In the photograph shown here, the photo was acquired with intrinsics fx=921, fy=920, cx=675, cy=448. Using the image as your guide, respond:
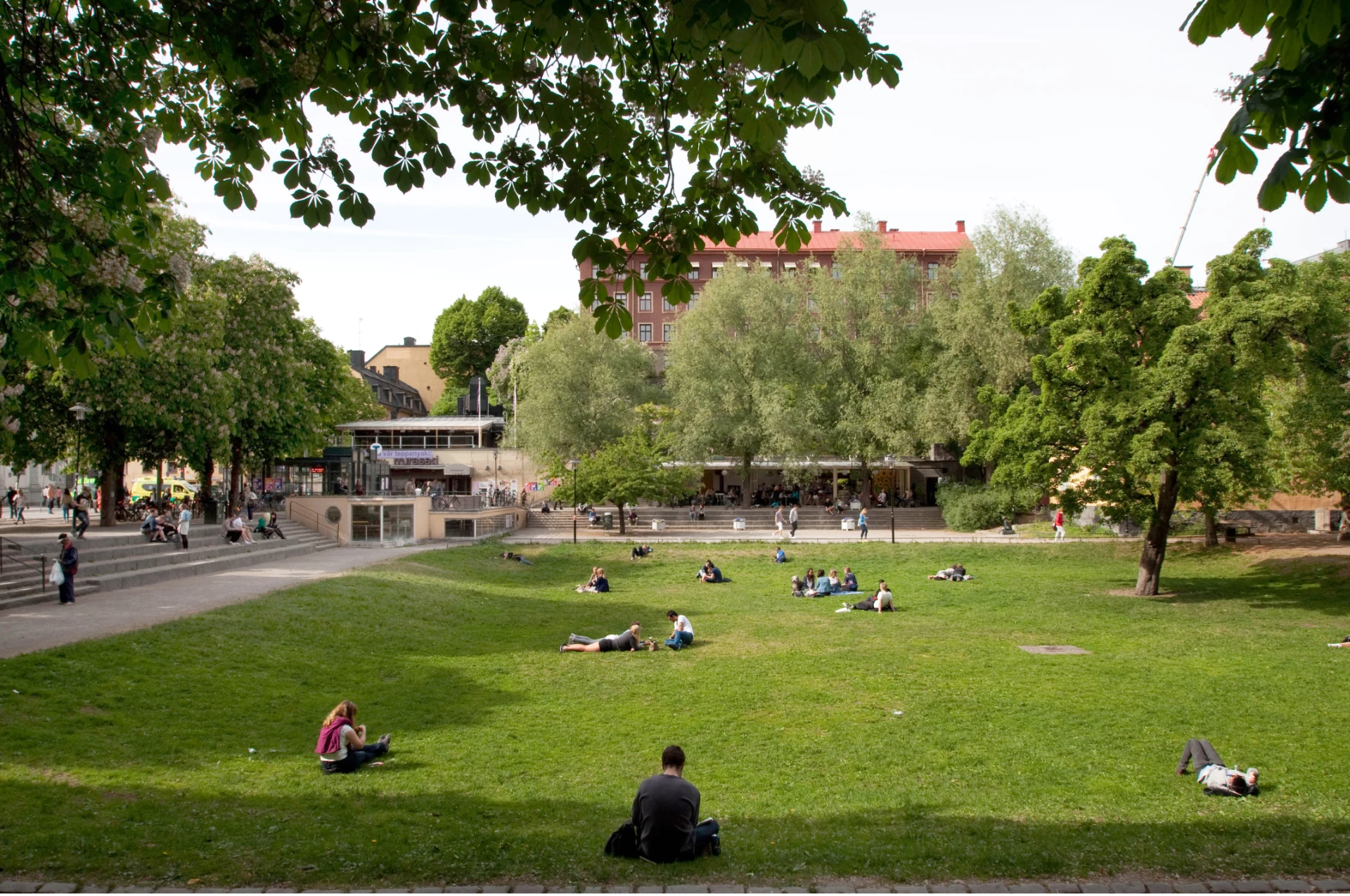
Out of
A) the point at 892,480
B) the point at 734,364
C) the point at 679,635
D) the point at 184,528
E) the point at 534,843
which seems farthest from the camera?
the point at 892,480

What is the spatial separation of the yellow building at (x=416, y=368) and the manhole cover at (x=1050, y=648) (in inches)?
3325

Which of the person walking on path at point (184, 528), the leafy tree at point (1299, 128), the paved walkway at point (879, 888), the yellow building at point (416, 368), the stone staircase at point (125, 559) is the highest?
the yellow building at point (416, 368)

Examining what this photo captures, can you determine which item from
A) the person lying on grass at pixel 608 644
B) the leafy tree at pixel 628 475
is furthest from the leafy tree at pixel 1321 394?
the leafy tree at pixel 628 475

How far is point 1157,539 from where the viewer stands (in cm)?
2689

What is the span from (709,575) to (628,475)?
14.0 m

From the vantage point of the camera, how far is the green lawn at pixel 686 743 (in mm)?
6891

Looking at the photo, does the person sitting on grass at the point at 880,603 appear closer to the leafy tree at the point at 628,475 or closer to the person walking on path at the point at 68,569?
the person walking on path at the point at 68,569

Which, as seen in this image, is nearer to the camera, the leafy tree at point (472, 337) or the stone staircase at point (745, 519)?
the stone staircase at point (745, 519)

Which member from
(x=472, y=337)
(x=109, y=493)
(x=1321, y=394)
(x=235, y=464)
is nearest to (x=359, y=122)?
(x=1321, y=394)

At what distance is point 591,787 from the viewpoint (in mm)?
9375

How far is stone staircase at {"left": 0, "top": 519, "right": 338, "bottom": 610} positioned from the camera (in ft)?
67.3

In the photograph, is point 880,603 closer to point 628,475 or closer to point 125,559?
point 125,559

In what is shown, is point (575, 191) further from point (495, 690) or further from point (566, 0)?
point (495, 690)

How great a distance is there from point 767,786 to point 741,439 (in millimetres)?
41268
